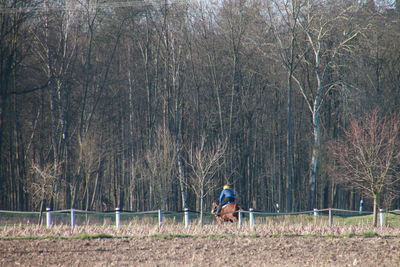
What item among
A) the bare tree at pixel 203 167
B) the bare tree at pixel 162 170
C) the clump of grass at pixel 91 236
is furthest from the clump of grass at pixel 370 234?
the bare tree at pixel 162 170

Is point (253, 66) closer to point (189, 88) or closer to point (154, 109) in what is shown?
point (189, 88)

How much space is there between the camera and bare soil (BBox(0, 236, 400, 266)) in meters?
11.7

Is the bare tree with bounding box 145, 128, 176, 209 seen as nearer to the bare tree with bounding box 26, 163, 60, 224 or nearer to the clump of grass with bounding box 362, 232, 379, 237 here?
the bare tree with bounding box 26, 163, 60, 224

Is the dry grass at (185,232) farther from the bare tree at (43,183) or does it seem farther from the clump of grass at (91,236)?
the bare tree at (43,183)

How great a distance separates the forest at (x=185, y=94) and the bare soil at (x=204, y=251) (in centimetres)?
1202

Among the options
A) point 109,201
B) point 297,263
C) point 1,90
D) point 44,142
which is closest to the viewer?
point 297,263

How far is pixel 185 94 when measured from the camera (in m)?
41.6

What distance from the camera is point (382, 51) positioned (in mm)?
38000

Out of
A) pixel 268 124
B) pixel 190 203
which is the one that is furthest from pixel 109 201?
pixel 268 124

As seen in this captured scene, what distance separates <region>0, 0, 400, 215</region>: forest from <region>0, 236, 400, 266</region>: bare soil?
12023 millimetres

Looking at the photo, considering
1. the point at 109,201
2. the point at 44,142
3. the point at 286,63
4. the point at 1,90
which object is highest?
the point at 286,63

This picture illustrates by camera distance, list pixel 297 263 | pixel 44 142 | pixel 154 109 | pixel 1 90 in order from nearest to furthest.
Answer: pixel 297 263
pixel 1 90
pixel 44 142
pixel 154 109

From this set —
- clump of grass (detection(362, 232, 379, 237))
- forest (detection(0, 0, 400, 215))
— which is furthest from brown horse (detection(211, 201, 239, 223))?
forest (detection(0, 0, 400, 215))

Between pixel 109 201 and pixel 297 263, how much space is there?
34338mm
